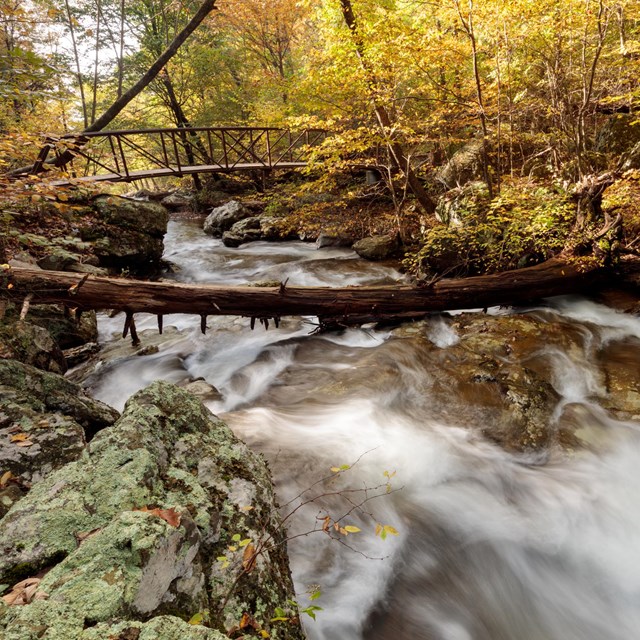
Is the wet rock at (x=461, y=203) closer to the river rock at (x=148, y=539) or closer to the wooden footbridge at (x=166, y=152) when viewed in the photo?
the wooden footbridge at (x=166, y=152)

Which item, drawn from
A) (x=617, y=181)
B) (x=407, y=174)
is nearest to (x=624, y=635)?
(x=617, y=181)

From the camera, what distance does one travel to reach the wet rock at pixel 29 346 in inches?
187

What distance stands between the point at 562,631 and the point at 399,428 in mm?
2197

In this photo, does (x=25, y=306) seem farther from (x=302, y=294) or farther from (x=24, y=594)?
(x=24, y=594)

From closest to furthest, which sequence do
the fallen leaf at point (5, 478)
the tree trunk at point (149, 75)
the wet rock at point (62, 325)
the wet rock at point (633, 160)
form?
1. the fallen leaf at point (5, 478)
2. the tree trunk at point (149, 75)
3. the wet rock at point (62, 325)
4. the wet rock at point (633, 160)

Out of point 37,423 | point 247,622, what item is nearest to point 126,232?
point 37,423

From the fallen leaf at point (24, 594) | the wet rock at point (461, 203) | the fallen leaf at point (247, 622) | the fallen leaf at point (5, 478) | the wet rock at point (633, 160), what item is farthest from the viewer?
the wet rock at point (461, 203)

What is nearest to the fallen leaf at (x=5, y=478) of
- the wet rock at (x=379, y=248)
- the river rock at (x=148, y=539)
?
the river rock at (x=148, y=539)

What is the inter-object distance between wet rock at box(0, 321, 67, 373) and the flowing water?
728 mm

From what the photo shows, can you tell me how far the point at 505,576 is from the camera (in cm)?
325

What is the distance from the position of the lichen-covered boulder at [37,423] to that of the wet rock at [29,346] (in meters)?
1.69

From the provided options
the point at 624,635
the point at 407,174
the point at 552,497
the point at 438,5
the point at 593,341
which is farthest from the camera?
the point at 407,174

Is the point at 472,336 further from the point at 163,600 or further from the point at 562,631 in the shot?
the point at 163,600

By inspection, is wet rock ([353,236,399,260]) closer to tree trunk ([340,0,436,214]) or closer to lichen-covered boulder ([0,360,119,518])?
tree trunk ([340,0,436,214])
